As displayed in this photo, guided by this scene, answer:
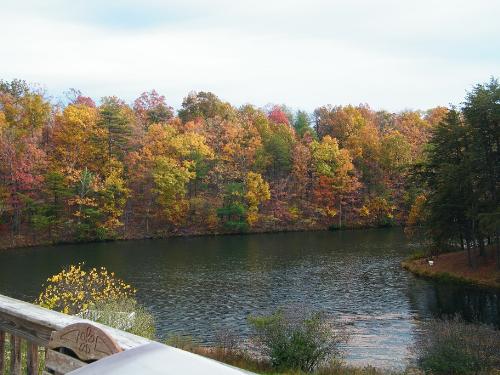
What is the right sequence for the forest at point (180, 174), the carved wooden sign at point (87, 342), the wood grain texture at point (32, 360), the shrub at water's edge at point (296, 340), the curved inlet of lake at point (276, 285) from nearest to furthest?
the carved wooden sign at point (87, 342)
the wood grain texture at point (32, 360)
the shrub at water's edge at point (296, 340)
the curved inlet of lake at point (276, 285)
the forest at point (180, 174)

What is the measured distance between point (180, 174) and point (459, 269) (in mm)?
37390

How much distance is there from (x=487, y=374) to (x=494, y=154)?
21482 millimetres

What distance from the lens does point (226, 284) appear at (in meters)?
32.2

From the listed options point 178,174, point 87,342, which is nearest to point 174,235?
point 178,174

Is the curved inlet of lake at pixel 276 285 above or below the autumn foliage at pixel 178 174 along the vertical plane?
below

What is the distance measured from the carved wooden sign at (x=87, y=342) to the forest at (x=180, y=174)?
5533cm

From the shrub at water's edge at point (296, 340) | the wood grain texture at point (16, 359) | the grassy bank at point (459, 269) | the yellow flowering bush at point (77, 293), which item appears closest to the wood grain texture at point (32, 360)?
the wood grain texture at point (16, 359)

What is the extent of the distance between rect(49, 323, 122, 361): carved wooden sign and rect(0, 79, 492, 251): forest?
2178 inches

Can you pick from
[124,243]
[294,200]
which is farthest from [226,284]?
[294,200]

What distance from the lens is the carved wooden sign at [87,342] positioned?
2.30 m

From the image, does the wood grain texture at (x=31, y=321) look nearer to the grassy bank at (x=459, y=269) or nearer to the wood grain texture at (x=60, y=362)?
the wood grain texture at (x=60, y=362)

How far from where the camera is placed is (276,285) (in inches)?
1256

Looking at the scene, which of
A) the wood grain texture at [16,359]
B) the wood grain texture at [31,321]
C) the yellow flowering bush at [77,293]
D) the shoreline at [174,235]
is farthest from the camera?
the shoreline at [174,235]

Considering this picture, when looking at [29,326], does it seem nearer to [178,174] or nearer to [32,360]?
[32,360]
